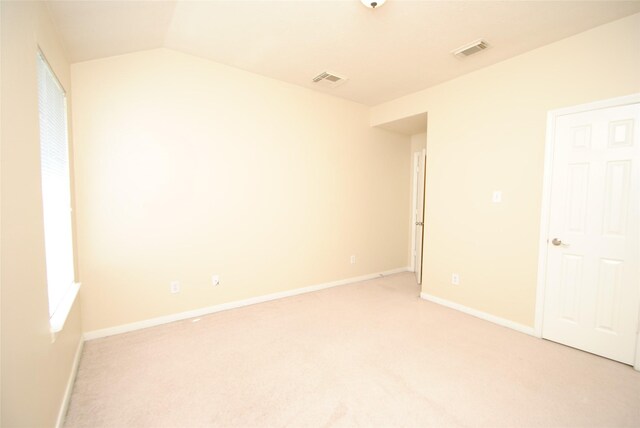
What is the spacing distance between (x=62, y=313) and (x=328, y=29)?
2869 millimetres

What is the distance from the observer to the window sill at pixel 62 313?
158cm

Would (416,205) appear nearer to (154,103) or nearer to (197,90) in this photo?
(197,90)

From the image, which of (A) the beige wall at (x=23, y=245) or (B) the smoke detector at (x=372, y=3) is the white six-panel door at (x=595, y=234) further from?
(A) the beige wall at (x=23, y=245)

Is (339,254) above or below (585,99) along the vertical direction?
below

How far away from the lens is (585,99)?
2.41m

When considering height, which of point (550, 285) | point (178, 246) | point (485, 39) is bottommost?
point (550, 285)

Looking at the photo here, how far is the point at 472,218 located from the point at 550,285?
95 centimetres

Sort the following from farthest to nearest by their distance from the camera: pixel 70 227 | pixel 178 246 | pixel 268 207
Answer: pixel 268 207
pixel 178 246
pixel 70 227

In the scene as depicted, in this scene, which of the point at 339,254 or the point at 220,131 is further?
the point at 339,254

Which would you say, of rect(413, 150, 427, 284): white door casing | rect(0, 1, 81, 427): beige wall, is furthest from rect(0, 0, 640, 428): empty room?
rect(413, 150, 427, 284): white door casing

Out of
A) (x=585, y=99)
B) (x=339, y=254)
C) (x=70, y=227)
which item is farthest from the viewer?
(x=339, y=254)

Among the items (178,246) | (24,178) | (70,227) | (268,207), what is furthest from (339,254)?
(24,178)

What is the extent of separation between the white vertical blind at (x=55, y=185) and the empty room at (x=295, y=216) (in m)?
0.03

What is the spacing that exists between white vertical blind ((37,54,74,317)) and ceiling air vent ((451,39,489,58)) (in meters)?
3.25
